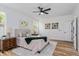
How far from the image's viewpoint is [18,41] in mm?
2148

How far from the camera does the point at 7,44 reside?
210 centimetres

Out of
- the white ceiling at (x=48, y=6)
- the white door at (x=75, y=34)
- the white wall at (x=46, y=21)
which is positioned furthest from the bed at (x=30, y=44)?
the white door at (x=75, y=34)

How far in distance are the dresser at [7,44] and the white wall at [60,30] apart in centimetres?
60

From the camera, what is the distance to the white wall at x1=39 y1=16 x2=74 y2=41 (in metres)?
2.07

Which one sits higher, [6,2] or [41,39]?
[6,2]

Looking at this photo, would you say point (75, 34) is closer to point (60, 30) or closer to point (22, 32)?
point (60, 30)

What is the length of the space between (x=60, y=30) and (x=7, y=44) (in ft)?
3.59

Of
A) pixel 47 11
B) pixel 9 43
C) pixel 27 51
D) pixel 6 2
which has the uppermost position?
pixel 6 2

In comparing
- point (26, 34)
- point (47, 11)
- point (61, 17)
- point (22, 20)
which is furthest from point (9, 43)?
point (61, 17)

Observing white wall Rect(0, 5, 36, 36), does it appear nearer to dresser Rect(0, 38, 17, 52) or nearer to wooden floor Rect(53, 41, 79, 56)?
dresser Rect(0, 38, 17, 52)

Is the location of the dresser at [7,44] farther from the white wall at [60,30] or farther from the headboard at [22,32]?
the white wall at [60,30]

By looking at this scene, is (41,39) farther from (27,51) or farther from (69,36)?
(69,36)

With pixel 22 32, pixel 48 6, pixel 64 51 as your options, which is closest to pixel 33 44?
pixel 22 32

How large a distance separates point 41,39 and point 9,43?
0.65 metres
